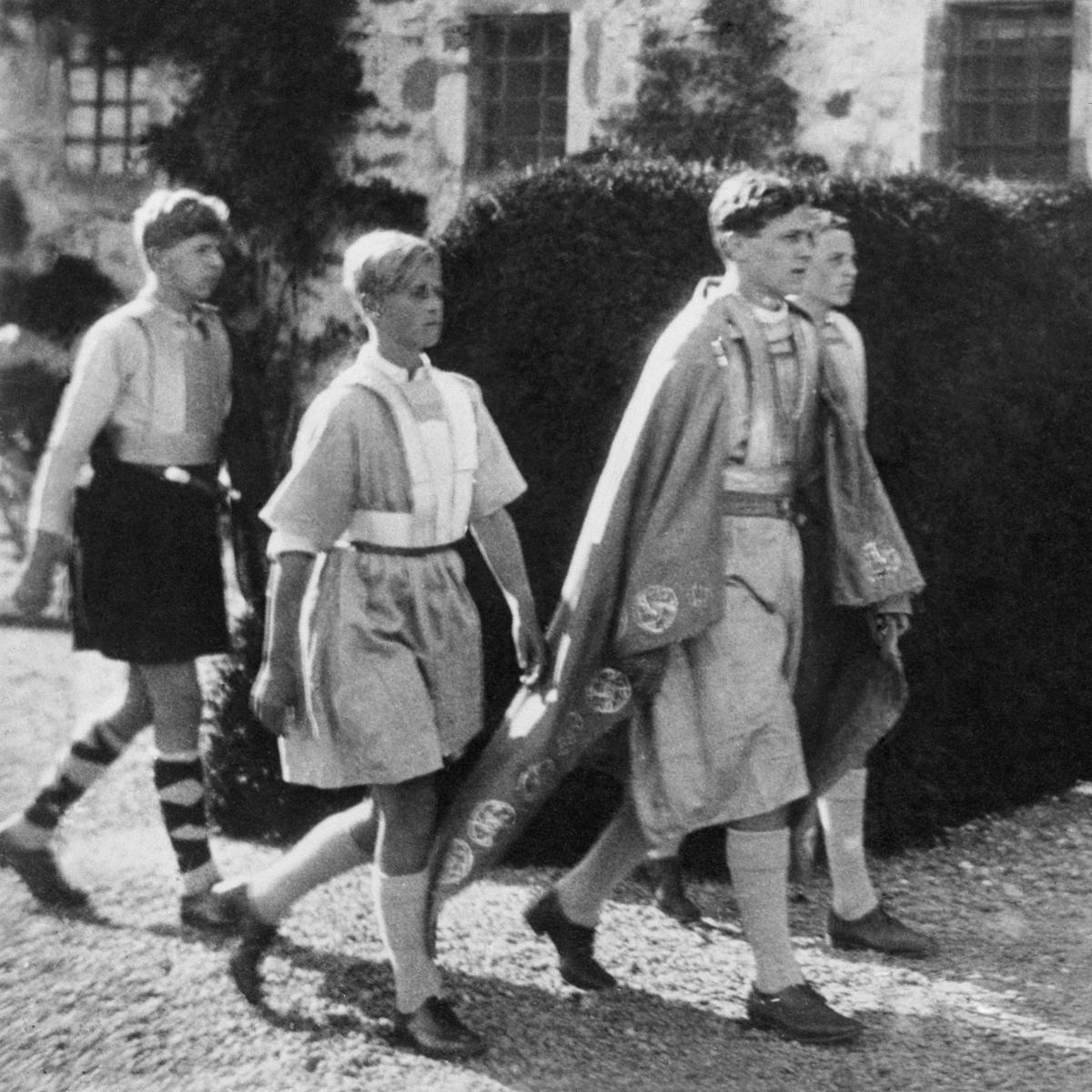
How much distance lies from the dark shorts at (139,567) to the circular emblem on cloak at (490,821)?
0.97m

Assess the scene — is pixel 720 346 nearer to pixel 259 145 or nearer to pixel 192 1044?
pixel 192 1044

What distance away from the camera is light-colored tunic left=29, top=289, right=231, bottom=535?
4.79 metres

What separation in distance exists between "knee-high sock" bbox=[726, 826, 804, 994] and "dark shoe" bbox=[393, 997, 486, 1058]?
1.88 ft

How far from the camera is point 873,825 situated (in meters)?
5.98

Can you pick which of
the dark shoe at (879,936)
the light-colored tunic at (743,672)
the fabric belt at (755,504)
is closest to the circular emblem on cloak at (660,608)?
the light-colored tunic at (743,672)

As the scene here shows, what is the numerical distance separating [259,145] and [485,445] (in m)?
7.50

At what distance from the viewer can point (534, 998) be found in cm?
454

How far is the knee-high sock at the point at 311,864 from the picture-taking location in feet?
14.1

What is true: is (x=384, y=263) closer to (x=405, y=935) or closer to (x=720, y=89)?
(x=405, y=935)

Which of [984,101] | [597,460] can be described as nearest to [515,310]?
[597,460]

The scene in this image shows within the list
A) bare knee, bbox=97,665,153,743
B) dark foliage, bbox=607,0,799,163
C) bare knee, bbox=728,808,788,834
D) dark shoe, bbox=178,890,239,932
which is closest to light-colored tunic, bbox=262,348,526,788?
bare knee, bbox=728,808,788,834

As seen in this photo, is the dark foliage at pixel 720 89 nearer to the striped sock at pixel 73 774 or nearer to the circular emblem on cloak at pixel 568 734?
the striped sock at pixel 73 774

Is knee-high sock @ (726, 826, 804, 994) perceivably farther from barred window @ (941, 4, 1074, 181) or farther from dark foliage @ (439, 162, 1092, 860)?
barred window @ (941, 4, 1074, 181)

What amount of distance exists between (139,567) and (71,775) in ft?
1.97
